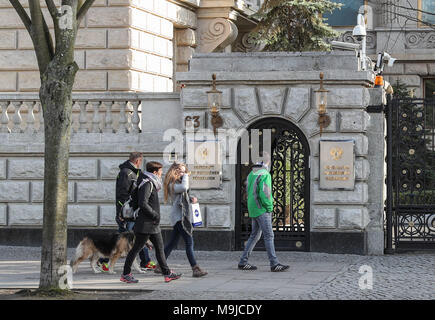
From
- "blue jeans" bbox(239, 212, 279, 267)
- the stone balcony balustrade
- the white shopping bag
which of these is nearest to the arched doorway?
the stone balcony balustrade

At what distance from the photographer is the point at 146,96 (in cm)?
1877

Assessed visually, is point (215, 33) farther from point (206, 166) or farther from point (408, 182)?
point (408, 182)

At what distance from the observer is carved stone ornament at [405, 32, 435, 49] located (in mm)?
35406

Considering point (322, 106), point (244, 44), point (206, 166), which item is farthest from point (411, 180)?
point (244, 44)

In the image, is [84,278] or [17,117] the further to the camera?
[17,117]

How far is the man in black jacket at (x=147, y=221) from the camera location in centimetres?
1380

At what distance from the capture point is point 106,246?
49.3ft

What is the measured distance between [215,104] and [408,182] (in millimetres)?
3790

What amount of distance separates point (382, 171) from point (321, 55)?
7.74 ft

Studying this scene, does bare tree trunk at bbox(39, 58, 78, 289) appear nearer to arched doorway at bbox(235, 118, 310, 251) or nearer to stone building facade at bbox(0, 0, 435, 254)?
stone building facade at bbox(0, 0, 435, 254)

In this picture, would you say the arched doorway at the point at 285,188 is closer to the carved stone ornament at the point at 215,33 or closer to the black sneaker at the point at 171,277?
the black sneaker at the point at 171,277

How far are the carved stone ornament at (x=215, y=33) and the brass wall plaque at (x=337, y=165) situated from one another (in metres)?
9.34
